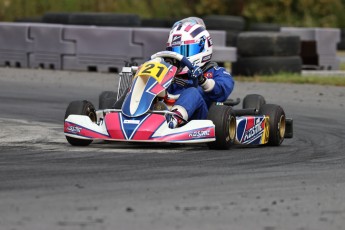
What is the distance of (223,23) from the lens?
24.7 m

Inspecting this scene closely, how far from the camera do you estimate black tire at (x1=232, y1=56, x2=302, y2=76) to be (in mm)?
17922

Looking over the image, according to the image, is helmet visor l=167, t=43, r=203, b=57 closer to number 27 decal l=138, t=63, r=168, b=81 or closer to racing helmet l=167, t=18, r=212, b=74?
racing helmet l=167, t=18, r=212, b=74

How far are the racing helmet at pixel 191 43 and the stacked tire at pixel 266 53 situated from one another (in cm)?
831

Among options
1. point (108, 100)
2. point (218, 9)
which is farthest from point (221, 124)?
point (218, 9)

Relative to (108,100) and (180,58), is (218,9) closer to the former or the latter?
(108,100)

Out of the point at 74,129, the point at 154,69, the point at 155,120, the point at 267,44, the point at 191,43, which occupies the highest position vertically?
the point at 191,43

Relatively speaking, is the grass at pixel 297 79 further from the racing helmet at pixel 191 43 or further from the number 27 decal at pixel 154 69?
the number 27 decal at pixel 154 69

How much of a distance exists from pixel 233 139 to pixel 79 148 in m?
1.18

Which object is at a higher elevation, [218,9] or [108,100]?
[108,100]

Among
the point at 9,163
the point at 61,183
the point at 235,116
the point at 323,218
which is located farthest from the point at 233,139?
the point at 323,218

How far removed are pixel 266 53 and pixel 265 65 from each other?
185 millimetres

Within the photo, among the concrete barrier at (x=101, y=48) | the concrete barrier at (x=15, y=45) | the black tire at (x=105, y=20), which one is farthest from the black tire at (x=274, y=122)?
the black tire at (x=105, y=20)

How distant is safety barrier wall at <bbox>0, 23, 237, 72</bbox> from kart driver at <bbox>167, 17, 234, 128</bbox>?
819 centimetres

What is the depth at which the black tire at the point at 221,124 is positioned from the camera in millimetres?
8656
